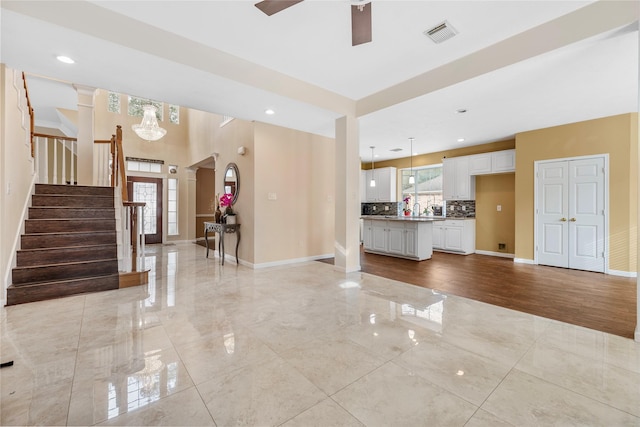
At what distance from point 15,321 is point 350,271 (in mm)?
3888

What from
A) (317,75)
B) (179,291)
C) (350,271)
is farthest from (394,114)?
(179,291)

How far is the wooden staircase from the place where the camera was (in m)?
3.23

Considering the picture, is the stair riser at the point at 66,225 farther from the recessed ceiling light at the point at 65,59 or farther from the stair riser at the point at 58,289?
the recessed ceiling light at the point at 65,59

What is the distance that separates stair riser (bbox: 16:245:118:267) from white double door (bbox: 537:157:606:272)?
286 inches

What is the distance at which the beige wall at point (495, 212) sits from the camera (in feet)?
20.1

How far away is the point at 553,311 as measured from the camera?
112 inches

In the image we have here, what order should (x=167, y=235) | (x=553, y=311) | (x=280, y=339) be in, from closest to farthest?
(x=280, y=339)
(x=553, y=311)
(x=167, y=235)

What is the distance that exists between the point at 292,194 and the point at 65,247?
3.45m

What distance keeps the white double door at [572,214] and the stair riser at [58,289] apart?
23.4 ft

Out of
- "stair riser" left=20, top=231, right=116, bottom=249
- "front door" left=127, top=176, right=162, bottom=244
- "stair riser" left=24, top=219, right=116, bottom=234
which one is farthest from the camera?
"front door" left=127, top=176, right=162, bottom=244

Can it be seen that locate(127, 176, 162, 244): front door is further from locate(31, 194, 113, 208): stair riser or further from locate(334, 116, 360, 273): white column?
locate(334, 116, 360, 273): white column

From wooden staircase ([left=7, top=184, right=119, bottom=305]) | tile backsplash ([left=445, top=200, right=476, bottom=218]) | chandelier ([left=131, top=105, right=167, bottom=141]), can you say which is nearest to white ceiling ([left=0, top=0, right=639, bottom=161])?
wooden staircase ([left=7, top=184, right=119, bottom=305])

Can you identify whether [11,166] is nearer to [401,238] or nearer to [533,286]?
[401,238]

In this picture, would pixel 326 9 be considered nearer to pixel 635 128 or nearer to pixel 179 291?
pixel 179 291
